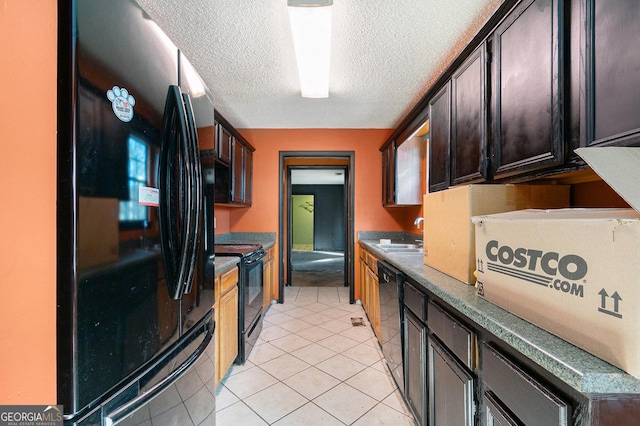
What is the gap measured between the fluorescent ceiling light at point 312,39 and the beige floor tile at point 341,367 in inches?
93.1

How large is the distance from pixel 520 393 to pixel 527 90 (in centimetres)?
114

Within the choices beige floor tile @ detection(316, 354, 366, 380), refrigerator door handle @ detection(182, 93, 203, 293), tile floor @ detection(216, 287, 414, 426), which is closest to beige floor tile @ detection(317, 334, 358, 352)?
tile floor @ detection(216, 287, 414, 426)

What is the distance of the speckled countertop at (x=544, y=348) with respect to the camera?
0.56 m

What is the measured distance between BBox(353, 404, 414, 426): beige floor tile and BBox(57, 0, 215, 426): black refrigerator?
3.34ft

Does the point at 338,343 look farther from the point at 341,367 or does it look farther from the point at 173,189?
the point at 173,189

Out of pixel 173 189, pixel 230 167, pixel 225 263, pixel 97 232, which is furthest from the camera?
pixel 230 167

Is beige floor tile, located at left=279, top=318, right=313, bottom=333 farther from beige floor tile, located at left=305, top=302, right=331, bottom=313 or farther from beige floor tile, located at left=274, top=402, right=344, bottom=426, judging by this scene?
beige floor tile, located at left=274, top=402, right=344, bottom=426

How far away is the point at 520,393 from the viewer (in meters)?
0.74

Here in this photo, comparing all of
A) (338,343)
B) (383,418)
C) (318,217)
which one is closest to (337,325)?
(338,343)

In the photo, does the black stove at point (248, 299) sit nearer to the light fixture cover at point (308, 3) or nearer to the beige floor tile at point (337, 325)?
the beige floor tile at point (337, 325)

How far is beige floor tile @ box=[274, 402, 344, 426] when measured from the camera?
160 centimetres
